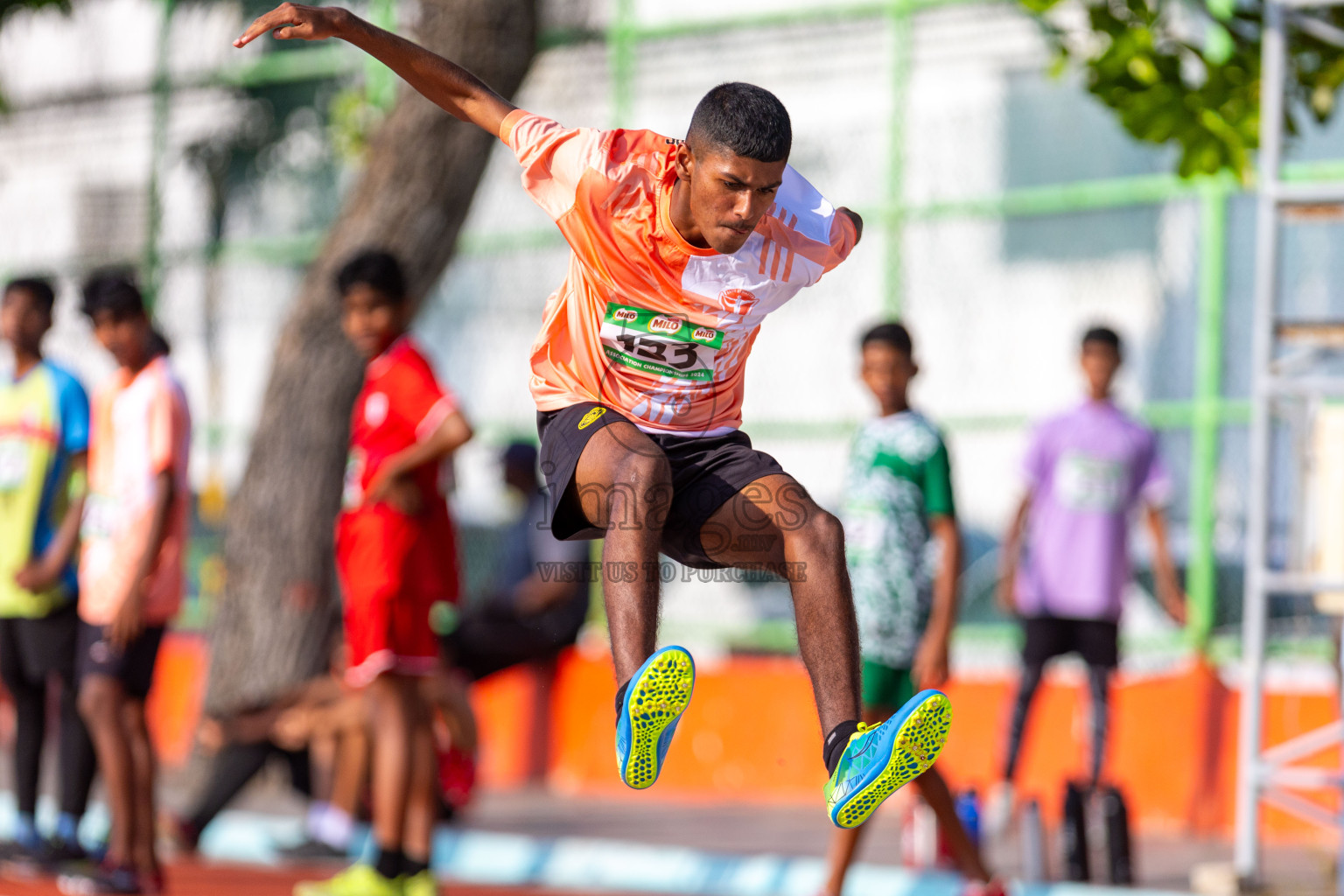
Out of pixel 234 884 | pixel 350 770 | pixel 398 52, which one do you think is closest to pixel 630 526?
pixel 398 52

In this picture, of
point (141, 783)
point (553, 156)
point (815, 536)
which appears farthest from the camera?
point (141, 783)

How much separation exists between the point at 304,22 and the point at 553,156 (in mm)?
654

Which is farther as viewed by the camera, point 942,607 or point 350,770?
point 350,770

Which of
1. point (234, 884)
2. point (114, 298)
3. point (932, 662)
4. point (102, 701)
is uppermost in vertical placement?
point (114, 298)

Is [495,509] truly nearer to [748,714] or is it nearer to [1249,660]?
[748,714]

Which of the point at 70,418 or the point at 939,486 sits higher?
the point at 70,418

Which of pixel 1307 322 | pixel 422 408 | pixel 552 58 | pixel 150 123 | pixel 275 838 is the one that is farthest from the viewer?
pixel 150 123

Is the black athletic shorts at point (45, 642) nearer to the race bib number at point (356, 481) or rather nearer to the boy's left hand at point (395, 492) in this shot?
the race bib number at point (356, 481)

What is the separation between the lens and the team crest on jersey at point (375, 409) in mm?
5887

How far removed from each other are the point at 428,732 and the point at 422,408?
1175mm

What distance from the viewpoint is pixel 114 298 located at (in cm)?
627

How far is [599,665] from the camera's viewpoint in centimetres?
966

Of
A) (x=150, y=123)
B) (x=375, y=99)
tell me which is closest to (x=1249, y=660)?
(x=375, y=99)

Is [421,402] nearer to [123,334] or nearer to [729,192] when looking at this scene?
[123,334]
